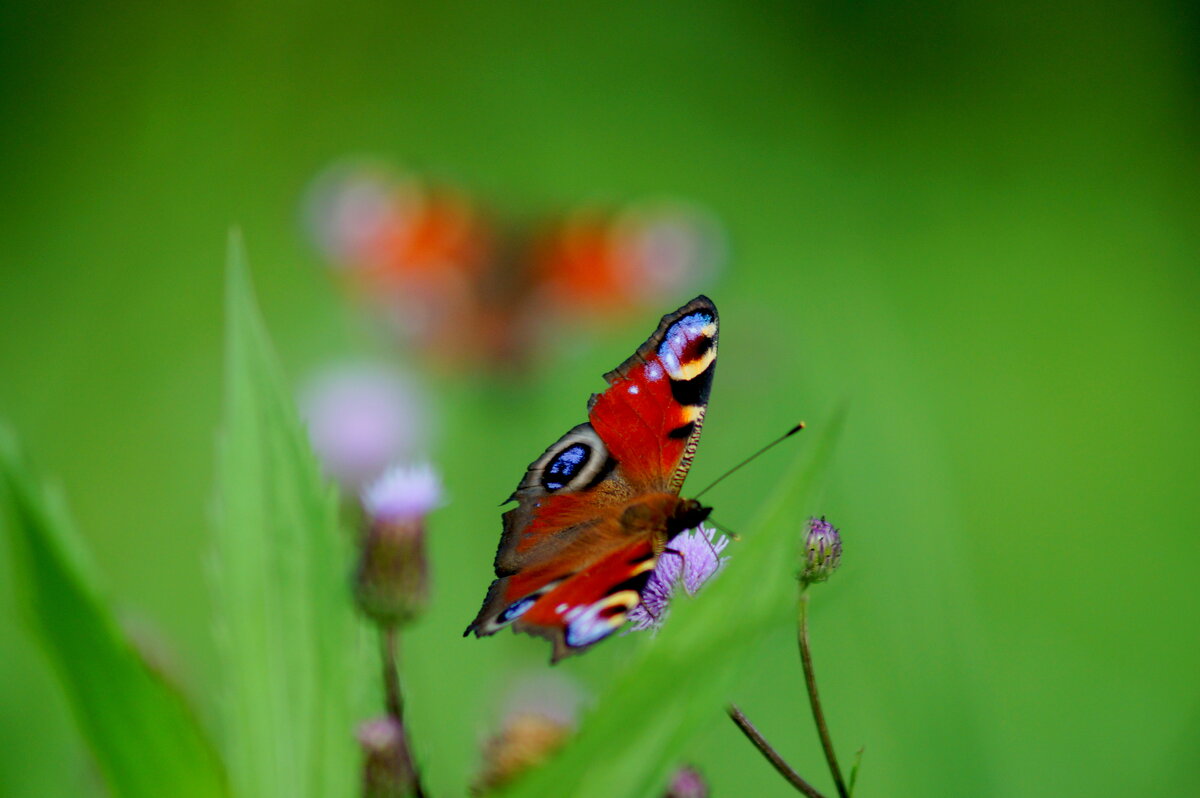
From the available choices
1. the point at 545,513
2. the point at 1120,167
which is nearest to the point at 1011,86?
the point at 1120,167

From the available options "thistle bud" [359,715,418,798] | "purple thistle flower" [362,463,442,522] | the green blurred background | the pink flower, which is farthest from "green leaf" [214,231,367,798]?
the pink flower

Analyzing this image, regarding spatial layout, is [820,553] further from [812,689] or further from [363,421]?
[363,421]

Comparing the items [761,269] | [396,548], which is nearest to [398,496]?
[396,548]

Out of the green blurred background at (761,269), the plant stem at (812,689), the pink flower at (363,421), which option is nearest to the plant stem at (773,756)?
the plant stem at (812,689)

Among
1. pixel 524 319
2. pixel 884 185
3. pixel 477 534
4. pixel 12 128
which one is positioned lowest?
pixel 477 534

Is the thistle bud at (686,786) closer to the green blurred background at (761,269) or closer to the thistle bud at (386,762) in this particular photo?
the thistle bud at (386,762)

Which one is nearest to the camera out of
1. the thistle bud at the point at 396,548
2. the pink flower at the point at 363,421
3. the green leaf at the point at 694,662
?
the green leaf at the point at 694,662

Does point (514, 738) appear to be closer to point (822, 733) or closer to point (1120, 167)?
point (822, 733)
